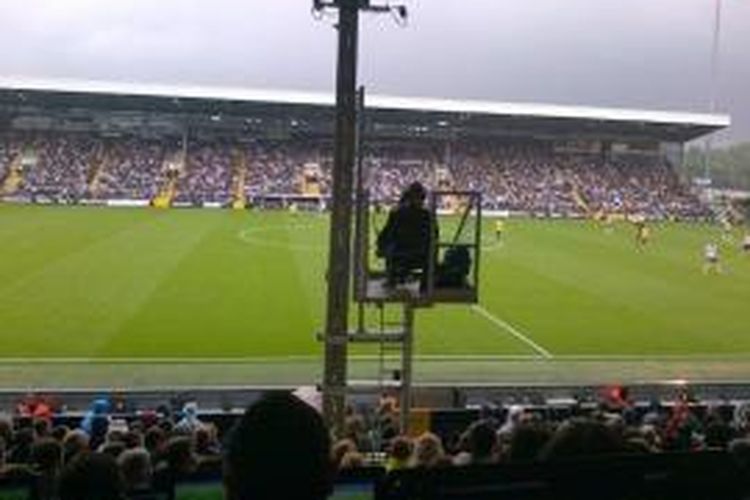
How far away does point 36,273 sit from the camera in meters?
34.1

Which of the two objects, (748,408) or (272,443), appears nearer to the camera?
(272,443)

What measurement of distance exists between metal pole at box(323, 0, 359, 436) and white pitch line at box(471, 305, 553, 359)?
465 inches

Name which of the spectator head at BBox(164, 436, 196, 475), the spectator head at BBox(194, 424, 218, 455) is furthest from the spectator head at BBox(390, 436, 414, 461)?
the spectator head at BBox(194, 424, 218, 455)

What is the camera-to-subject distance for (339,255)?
43.5ft

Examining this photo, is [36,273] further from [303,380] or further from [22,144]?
[22,144]

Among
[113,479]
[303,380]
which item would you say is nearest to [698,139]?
[303,380]

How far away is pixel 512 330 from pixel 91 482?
24187mm

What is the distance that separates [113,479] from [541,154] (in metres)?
80.0

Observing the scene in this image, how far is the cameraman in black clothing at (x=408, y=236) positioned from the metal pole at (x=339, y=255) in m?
1.12

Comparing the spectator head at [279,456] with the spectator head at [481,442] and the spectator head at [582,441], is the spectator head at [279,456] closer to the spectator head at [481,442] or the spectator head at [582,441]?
the spectator head at [582,441]

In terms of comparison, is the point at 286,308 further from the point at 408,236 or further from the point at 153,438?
the point at 153,438

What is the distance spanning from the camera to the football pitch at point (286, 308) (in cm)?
2352

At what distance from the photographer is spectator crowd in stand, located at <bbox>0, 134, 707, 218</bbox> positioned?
72.6m

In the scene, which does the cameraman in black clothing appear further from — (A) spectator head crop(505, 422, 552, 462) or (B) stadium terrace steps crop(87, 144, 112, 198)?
(B) stadium terrace steps crop(87, 144, 112, 198)
